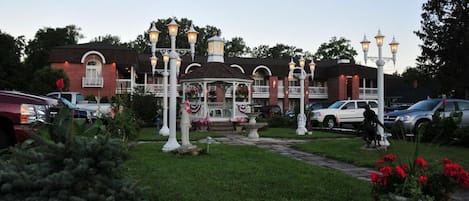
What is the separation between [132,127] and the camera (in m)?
11.1

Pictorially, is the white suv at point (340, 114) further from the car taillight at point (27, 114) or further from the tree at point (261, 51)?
the tree at point (261, 51)

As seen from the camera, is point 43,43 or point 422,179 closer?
point 422,179

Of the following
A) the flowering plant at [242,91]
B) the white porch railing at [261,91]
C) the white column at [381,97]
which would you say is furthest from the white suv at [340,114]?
the white porch railing at [261,91]

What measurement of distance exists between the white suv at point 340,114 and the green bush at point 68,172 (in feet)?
69.3

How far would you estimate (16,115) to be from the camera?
7367 millimetres

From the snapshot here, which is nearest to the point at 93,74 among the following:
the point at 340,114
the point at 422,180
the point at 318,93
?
the point at 340,114

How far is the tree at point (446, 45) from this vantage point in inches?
1388

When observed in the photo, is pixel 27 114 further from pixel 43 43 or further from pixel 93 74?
pixel 43 43

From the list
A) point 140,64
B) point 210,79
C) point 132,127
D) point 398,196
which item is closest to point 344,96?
point 140,64

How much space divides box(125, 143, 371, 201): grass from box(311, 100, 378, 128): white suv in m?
15.0

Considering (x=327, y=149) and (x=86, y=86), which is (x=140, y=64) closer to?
(x=86, y=86)

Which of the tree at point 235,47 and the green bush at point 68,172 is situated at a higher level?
the tree at point 235,47

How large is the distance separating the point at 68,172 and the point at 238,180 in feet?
12.0

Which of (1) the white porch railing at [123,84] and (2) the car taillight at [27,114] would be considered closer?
(2) the car taillight at [27,114]
